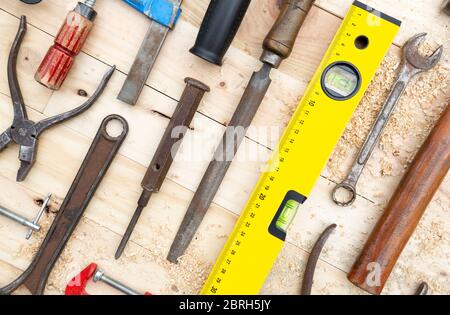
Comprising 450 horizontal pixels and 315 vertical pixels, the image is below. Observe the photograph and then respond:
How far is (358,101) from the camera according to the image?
4.77 feet

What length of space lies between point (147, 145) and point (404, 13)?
0.92 meters

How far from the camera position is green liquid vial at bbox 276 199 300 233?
4.83 feet

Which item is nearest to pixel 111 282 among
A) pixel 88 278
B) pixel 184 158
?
pixel 88 278

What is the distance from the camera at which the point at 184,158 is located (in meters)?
1.54

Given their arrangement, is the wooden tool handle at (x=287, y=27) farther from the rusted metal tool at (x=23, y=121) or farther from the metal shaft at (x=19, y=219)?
the metal shaft at (x=19, y=219)

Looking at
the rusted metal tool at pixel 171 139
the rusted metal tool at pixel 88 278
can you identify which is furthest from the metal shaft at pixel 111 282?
the rusted metal tool at pixel 171 139

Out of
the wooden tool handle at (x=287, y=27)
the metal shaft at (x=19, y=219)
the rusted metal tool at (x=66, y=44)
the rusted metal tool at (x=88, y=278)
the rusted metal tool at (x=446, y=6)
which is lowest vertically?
the rusted metal tool at (x=88, y=278)

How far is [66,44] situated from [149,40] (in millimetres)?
245

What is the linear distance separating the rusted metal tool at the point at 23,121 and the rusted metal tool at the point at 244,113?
429 mm

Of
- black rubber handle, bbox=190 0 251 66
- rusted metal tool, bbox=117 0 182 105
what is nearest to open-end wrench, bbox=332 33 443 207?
black rubber handle, bbox=190 0 251 66

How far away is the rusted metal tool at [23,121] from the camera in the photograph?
1475mm

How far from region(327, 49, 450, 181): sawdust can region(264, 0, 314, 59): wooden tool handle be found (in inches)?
12.6

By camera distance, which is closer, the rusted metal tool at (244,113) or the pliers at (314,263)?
the rusted metal tool at (244,113)
